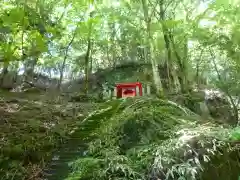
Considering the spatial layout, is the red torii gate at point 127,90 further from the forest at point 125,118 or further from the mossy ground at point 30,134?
the mossy ground at point 30,134

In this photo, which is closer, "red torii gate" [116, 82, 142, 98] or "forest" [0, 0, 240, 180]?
"forest" [0, 0, 240, 180]

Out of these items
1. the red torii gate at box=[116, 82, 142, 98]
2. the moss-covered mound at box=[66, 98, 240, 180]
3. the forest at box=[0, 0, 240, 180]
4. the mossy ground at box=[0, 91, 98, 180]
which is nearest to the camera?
the moss-covered mound at box=[66, 98, 240, 180]

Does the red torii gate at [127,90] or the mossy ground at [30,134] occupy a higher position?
the red torii gate at [127,90]

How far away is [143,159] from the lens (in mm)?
4566

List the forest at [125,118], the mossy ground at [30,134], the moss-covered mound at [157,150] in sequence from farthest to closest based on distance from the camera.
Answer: the mossy ground at [30,134]
the forest at [125,118]
the moss-covered mound at [157,150]

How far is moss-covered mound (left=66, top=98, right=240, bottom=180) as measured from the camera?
164 inches

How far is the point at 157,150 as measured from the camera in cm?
443

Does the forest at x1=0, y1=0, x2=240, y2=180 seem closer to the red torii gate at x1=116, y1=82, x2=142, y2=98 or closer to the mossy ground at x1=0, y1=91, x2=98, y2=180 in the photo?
the mossy ground at x1=0, y1=91, x2=98, y2=180

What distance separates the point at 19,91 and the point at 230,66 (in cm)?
1104

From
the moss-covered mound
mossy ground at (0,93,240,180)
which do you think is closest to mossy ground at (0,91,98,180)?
mossy ground at (0,93,240,180)

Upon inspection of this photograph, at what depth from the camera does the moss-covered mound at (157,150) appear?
4160 mm

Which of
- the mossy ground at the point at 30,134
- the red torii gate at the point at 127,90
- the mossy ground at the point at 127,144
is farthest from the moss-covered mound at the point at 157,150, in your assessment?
the red torii gate at the point at 127,90

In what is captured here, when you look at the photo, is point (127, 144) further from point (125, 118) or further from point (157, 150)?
point (157, 150)

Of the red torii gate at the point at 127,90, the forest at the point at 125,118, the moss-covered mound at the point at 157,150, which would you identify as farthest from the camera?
the red torii gate at the point at 127,90
